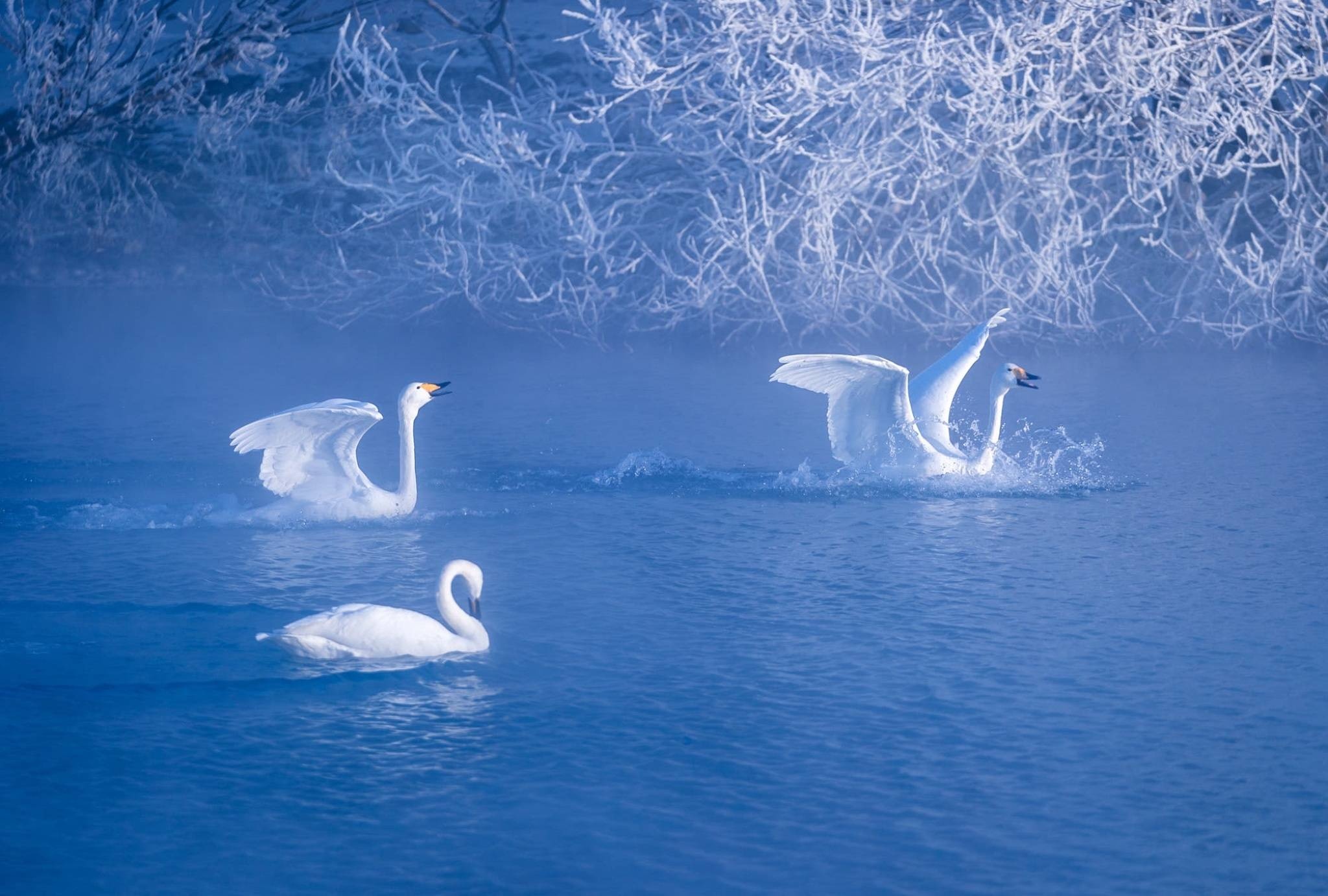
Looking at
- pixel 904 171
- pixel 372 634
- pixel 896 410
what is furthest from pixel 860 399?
pixel 904 171

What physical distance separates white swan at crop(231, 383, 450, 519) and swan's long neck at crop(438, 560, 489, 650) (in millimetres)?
2065

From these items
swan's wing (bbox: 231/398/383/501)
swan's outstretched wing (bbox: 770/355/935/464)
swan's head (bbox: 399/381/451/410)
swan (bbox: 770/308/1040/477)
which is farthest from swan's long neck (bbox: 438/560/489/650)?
swan (bbox: 770/308/1040/477)

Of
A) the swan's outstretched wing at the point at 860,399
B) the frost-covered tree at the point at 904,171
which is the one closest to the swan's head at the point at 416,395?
the swan's outstretched wing at the point at 860,399

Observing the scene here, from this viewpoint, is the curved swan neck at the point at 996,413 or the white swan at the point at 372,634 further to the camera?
the curved swan neck at the point at 996,413

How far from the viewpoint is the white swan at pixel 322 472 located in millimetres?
7828

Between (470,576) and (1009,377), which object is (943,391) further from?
(470,576)

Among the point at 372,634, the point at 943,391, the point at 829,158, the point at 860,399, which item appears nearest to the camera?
the point at 372,634

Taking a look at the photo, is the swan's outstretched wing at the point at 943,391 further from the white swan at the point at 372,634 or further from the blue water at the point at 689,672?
the white swan at the point at 372,634

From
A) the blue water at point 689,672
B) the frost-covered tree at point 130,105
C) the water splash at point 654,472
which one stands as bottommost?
the blue water at point 689,672

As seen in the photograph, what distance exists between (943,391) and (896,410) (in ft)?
1.59

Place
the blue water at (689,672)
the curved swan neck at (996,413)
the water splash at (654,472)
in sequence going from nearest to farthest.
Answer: the blue water at (689,672)
the water splash at (654,472)
the curved swan neck at (996,413)

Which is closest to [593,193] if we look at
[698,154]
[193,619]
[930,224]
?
[698,154]

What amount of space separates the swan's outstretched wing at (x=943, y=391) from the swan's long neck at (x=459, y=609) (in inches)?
143

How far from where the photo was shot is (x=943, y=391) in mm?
8867
